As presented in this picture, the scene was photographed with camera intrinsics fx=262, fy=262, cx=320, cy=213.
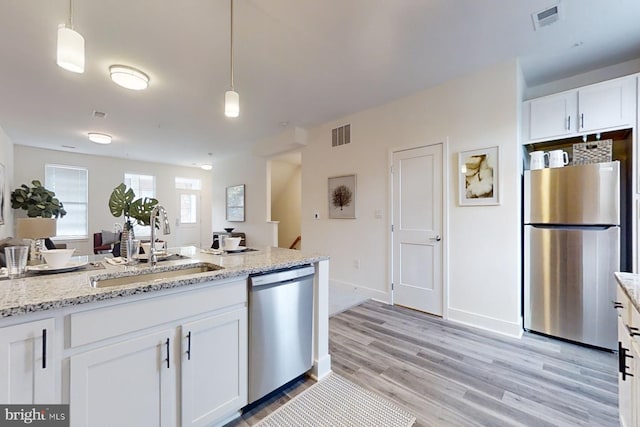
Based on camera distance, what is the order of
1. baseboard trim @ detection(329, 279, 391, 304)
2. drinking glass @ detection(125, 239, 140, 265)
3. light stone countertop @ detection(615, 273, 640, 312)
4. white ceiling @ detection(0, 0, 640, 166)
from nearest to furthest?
light stone countertop @ detection(615, 273, 640, 312) < drinking glass @ detection(125, 239, 140, 265) < white ceiling @ detection(0, 0, 640, 166) < baseboard trim @ detection(329, 279, 391, 304)

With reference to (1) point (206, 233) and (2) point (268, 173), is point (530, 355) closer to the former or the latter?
(2) point (268, 173)

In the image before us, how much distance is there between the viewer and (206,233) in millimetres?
8758

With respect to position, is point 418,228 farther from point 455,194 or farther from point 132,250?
point 132,250

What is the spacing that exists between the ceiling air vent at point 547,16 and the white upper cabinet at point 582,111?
0.85 meters

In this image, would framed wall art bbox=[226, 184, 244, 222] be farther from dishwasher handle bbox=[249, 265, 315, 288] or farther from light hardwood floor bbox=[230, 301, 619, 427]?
dishwasher handle bbox=[249, 265, 315, 288]

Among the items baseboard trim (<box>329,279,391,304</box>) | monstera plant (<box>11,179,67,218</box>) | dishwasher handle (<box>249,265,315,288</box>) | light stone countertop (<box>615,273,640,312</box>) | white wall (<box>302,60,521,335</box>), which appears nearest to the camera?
light stone countertop (<box>615,273,640,312</box>)

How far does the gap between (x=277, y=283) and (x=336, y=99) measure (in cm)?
281

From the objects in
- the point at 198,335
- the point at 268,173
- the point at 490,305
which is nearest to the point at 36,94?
the point at 268,173

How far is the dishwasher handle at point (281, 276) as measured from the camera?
163 cm

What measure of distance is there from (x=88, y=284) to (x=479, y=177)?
340cm

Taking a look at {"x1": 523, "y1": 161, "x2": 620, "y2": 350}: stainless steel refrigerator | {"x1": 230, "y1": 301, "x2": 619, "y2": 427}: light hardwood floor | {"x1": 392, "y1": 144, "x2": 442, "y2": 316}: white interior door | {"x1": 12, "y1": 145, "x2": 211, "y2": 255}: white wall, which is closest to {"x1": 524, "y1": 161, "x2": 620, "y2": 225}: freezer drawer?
{"x1": 523, "y1": 161, "x2": 620, "y2": 350}: stainless steel refrigerator

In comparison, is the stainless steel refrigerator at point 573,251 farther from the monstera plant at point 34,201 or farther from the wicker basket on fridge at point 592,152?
the monstera plant at point 34,201

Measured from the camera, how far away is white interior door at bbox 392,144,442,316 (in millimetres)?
3229

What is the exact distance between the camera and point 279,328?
1.75 metres
